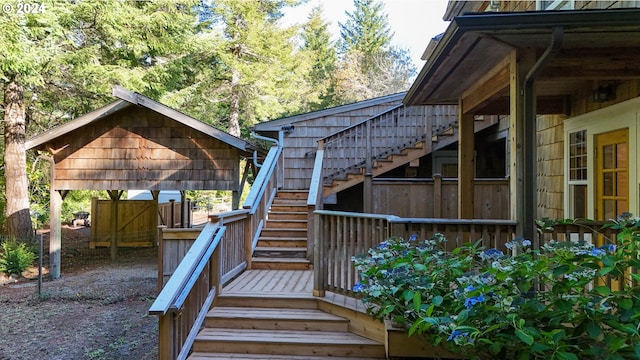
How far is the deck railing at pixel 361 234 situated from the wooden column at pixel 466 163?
820 millimetres

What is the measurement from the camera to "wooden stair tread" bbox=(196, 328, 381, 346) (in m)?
4.11

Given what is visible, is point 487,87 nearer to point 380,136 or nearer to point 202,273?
point 202,273

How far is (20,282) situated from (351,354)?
372 inches

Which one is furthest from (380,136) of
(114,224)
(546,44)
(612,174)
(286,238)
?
(114,224)

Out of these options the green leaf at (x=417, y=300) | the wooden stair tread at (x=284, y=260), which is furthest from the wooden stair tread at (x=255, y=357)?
the wooden stair tread at (x=284, y=260)

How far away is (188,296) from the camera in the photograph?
4023mm

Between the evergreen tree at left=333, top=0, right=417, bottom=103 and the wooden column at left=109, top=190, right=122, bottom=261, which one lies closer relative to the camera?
the wooden column at left=109, top=190, right=122, bottom=261

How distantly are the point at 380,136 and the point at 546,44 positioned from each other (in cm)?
675

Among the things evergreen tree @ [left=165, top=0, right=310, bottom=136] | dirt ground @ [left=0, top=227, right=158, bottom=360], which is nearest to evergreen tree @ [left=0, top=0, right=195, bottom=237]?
dirt ground @ [left=0, top=227, right=158, bottom=360]

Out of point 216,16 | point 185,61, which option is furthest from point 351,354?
point 216,16

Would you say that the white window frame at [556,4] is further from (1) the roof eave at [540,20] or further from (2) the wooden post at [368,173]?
(2) the wooden post at [368,173]

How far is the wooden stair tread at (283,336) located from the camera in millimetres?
4113

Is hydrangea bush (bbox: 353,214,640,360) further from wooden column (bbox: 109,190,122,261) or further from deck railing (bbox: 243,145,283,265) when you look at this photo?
wooden column (bbox: 109,190,122,261)

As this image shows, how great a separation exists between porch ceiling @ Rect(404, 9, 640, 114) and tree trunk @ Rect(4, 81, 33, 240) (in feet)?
39.6
